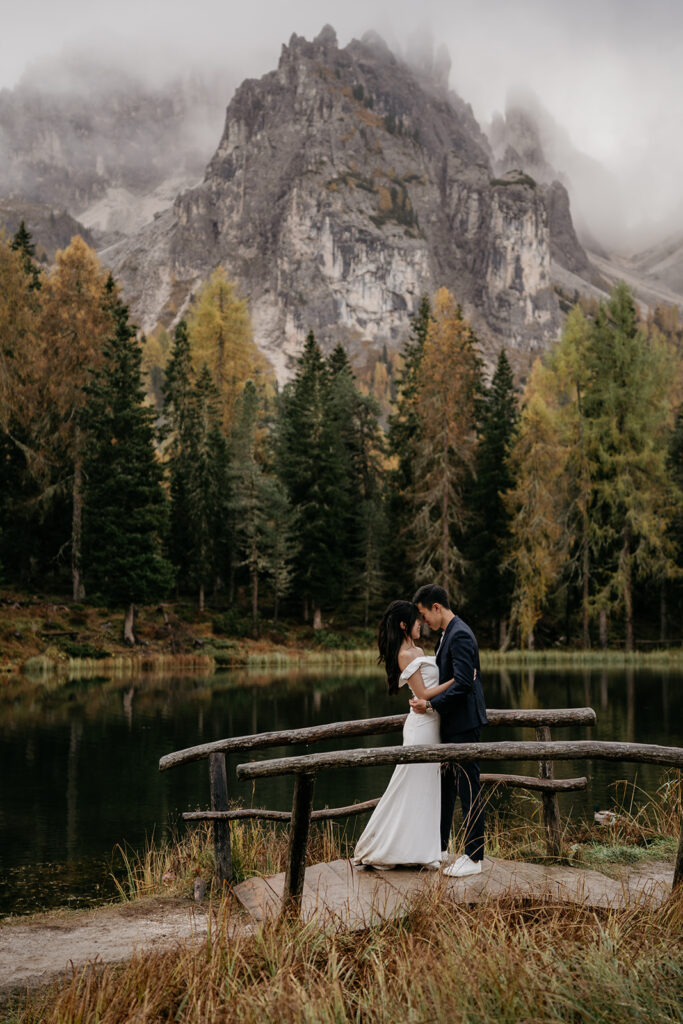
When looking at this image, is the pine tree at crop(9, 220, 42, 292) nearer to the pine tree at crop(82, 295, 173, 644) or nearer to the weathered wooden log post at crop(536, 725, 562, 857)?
the pine tree at crop(82, 295, 173, 644)

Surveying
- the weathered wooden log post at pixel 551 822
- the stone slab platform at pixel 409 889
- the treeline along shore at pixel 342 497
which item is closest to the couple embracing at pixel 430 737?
the stone slab platform at pixel 409 889

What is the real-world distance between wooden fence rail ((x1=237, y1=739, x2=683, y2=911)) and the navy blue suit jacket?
1.22 m

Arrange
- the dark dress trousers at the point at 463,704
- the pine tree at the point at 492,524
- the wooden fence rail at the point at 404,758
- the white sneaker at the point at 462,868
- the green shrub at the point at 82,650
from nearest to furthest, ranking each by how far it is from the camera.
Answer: the wooden fence rail at the point at 404,758, the white sneaker at the point at 462,868, the dark dress trousers at the point at 463,704, the green shrub at the point at 82,650, the pine tree at the point at 492,524

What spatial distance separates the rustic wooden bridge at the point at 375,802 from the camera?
4.67 m

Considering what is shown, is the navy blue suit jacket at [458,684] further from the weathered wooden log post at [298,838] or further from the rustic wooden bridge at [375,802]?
the weathered wooden log post at [298,838]

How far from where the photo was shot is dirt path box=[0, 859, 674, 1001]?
4973 millimetres

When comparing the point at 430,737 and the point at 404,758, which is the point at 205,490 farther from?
the point at 404,758

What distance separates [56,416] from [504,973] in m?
38.9

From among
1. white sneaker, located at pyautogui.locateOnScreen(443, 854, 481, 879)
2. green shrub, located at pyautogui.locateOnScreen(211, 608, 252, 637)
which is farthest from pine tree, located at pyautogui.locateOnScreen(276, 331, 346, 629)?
white sneaker, located at pyautogui.locateOnScreen(443, 854, 481, 879)

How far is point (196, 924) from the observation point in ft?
19.1

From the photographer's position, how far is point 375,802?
7.24 m

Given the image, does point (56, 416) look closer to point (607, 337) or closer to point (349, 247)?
point (607, 337)

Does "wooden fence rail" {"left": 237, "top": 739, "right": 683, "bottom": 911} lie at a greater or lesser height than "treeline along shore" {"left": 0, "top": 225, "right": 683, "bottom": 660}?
lesser

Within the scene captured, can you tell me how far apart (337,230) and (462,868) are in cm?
15834
